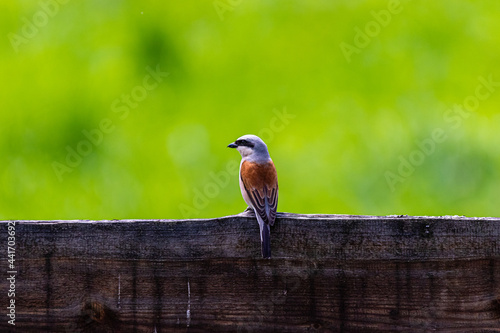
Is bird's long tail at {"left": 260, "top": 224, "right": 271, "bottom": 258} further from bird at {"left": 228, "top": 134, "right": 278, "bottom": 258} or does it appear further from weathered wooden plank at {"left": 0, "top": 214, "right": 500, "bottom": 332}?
bird at {"left": 228, "top": 134, "right": 278, "bottom": 258}

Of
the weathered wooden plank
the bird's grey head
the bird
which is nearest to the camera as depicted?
the weathered wooden plank

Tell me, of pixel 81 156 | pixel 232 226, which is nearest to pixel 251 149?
pixel 81 156

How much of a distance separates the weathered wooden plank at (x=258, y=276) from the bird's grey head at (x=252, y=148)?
7.60ft

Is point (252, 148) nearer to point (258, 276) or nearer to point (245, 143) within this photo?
point (245, 143)

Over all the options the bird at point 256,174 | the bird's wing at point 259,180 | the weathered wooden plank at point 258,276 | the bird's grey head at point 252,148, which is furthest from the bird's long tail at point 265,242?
the bird's grey head at point 252,148

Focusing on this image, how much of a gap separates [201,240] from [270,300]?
0.37 metres

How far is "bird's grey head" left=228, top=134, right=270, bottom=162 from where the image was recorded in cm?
483

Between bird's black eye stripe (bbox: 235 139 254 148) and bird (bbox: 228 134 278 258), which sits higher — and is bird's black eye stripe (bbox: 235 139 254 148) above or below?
above

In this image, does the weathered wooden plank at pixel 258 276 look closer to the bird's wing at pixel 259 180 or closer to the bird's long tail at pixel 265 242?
the bird's long tail at pixel 265 242

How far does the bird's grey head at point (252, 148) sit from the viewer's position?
15.9 ft

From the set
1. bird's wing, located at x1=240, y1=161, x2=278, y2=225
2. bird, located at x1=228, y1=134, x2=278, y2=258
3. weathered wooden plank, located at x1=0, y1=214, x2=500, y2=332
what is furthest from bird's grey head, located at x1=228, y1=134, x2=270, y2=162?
weathered wooden plank, located at x1=0, y1=214, x2=500, y2=332

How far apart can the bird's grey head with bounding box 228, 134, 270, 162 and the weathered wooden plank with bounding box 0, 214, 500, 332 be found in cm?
232

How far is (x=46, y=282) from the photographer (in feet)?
8.27

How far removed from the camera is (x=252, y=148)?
4.91 meters
